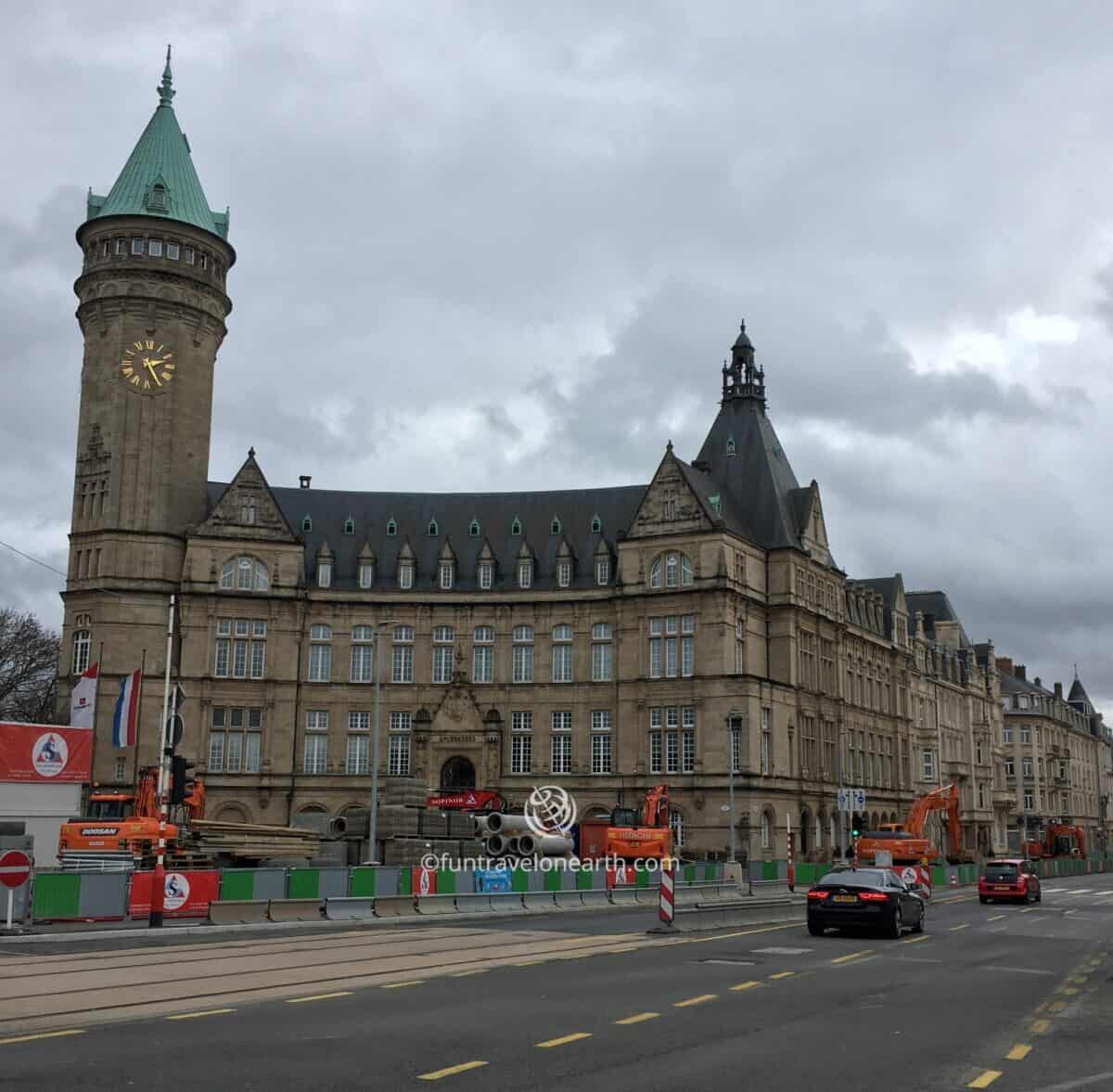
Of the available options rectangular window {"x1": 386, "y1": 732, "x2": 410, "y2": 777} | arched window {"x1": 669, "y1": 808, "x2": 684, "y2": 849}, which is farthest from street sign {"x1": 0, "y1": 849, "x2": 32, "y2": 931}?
rectangular window {"x1": 386, "y1": 732, "x2": 410, "y2": 777}

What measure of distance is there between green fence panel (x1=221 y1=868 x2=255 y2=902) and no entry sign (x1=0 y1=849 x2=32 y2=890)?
20.1 feet

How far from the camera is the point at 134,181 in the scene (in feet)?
251

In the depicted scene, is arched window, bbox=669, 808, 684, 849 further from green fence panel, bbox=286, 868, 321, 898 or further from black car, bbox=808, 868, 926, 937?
black car, bbox=808, 868, 926, 937

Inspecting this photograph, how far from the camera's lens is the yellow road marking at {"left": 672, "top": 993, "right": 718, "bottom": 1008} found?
56.0ft

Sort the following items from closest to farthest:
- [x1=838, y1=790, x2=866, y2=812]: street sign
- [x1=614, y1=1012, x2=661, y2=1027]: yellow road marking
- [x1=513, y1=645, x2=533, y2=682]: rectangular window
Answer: [x1=614, y1=1012, x2=661, y2=1027]: yellow road marking → [x1=838, y1=790, x2=866, y2=812]: street sign → [x1=513, y1=645, x2=533, y2=682]: rectangular window

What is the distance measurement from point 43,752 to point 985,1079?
39413 millimetres

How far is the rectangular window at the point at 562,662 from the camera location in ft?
253

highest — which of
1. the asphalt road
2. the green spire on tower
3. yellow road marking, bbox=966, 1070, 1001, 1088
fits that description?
the green spire on tower

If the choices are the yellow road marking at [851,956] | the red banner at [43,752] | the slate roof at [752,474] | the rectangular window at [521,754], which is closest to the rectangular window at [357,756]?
the rectangular window at [521,754]

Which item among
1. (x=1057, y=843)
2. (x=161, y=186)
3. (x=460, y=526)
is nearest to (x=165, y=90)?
(x=161, y=186)

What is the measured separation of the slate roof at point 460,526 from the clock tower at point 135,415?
4351 millimetres

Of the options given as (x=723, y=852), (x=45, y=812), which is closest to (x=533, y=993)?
(x=45, y=812)

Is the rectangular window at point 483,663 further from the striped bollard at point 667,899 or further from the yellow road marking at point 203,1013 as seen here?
the yellow road marking at point 203,1013
